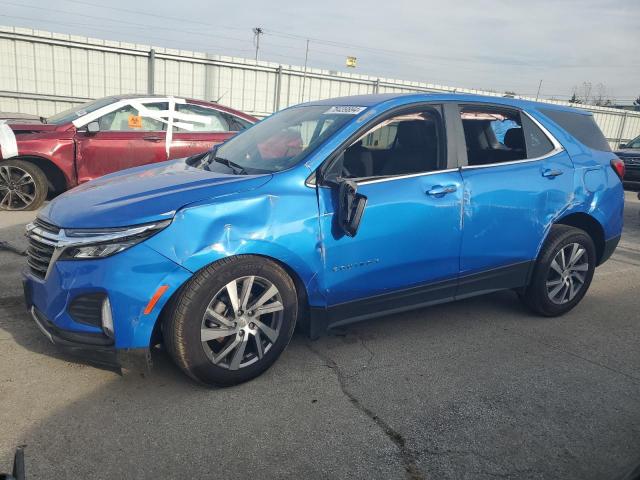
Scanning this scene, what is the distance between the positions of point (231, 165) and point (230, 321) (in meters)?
1.18

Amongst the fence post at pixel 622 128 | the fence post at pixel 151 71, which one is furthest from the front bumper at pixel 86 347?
the fence post at pixel 622 128

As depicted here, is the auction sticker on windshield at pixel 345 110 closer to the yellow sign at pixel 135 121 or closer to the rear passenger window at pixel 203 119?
the rear passenger window at pixel 203 119

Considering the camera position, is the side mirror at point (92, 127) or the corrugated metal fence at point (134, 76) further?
the corrugated metal fence at point (134, 76)

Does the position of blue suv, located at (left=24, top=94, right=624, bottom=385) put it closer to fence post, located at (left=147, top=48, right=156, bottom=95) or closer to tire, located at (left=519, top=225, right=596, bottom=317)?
tire, located at (left=519, top=225, right=596, bottom=317)

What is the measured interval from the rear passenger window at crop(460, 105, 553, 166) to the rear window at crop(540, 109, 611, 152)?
0.33 metres

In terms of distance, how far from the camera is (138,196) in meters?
3.01

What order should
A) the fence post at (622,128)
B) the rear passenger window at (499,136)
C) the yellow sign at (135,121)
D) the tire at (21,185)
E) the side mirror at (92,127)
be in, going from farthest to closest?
1. the fence post at (622,128)
2. the yellow sign at (135,121)
3. the side mirror at (92,127)
4. the tire at (21,185)
5. the rear passenger window at (499,136)

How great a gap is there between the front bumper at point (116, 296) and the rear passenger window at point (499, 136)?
2.32m

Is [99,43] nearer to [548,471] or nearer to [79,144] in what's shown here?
[79,144]

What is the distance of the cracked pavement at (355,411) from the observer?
8.07 feet

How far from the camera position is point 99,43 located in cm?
1200

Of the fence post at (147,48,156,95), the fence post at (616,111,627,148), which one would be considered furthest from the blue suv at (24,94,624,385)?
the fence post at (616,111,627,148)

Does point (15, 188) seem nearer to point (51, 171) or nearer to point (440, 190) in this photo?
point (51, 171)

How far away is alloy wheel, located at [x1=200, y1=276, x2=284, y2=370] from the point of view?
2932mm
